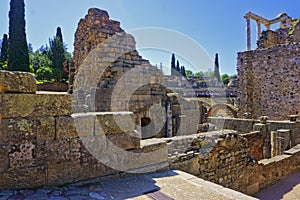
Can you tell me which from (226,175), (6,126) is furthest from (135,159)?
(226,175)

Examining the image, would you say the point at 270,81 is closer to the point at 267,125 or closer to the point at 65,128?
the point at 267,125

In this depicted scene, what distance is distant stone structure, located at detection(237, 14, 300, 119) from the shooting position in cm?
1401

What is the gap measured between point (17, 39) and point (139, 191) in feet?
63.8

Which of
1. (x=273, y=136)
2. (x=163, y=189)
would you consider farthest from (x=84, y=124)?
(x=273, y=136)

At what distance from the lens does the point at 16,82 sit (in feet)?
9.23

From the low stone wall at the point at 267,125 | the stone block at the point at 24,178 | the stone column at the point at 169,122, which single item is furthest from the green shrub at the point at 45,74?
the stone block at the point at 24,178

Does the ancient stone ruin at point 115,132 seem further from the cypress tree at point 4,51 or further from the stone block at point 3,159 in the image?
the cypress tree at point 4,51

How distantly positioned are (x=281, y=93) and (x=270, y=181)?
9471 millimetres

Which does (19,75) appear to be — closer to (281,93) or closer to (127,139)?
(127,139)

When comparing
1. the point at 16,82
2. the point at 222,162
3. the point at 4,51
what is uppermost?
the point at 4,51

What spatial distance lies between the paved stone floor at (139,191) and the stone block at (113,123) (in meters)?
0.74

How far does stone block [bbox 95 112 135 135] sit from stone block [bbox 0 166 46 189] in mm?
886

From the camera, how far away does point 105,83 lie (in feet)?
26.7

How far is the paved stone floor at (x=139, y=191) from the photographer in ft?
8.91
